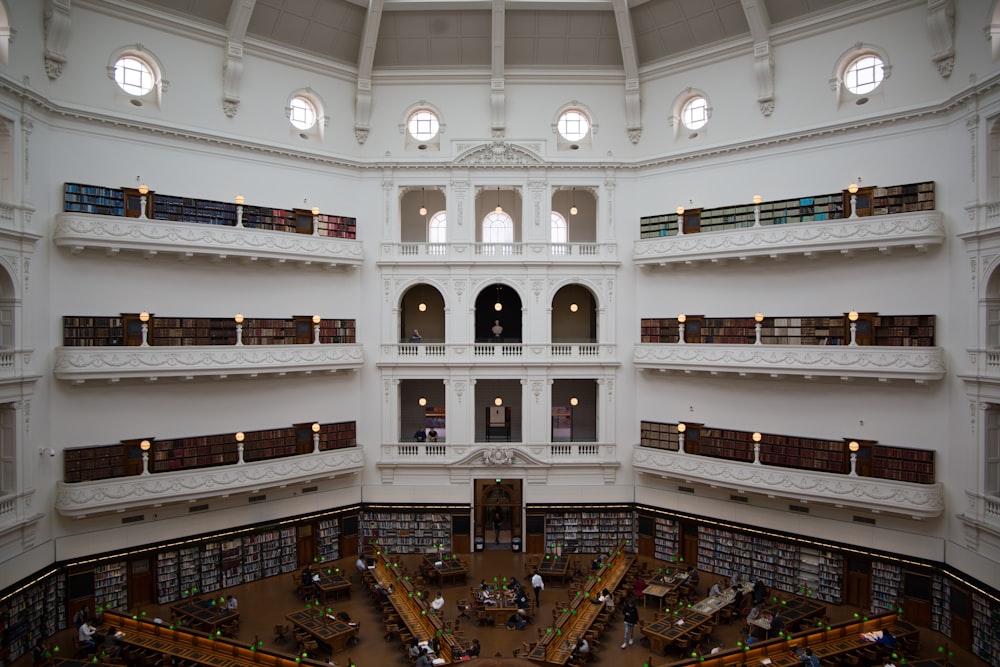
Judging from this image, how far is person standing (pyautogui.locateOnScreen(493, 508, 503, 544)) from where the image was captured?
2206 centimetres

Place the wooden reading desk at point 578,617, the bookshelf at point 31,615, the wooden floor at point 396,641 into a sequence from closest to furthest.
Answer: the bookshelf at point 31,615, the wooden reading desk at point 578,617, the wooden floor at point 396,641

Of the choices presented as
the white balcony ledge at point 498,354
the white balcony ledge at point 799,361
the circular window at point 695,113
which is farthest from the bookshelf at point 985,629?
the circular window at point 695,113

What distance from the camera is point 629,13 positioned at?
68.0 feet

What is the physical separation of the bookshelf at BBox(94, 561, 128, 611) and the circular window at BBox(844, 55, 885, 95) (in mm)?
23753

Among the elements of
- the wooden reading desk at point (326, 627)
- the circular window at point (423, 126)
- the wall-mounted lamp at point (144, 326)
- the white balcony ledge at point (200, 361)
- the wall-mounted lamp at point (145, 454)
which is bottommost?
the wooden reading desk at point (326, 627)

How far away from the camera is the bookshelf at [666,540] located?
2094cm

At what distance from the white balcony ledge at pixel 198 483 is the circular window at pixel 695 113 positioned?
15040 mm

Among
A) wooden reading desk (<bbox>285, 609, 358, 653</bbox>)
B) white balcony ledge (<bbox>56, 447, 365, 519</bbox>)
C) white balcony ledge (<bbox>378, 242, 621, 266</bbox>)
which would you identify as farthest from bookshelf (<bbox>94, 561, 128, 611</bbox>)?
white balcony ledge (<bbox>378, 242, 621, 266</bbox>)

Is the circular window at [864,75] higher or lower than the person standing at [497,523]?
higher

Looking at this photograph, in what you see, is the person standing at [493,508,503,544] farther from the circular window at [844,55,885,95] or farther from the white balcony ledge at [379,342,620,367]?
the circular window at [844,55,885,95]

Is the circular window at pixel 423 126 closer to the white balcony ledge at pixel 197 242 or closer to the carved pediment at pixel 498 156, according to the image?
the carved pediment at pixel 498 156

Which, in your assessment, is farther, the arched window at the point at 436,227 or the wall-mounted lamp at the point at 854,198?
the arched window at the point at 436,227

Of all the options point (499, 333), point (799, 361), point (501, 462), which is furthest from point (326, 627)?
point (799, 361)

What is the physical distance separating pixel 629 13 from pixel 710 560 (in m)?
17.1
